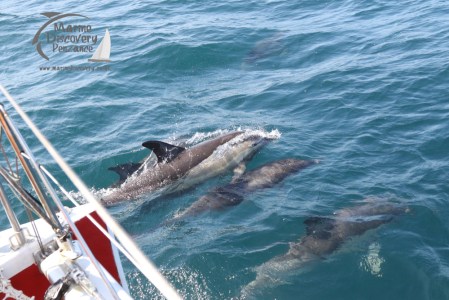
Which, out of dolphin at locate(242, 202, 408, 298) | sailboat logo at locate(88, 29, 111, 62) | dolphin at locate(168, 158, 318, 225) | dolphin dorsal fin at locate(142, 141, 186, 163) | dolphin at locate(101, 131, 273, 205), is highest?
→ sailboat logo at locate(88, 29, 111, 62)

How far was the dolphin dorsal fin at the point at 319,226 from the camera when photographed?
29.2 feet

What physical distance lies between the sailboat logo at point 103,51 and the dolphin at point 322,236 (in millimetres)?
12575

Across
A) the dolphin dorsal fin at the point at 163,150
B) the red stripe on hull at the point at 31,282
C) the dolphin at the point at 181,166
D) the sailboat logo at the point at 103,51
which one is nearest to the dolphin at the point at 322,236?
the dolphin at the point at 181,166

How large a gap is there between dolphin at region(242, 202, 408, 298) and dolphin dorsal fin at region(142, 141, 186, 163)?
3.71 metres

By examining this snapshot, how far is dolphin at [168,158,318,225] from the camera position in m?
10.3

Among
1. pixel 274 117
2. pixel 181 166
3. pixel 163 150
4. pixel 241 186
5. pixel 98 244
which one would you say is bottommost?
pixel 241 186

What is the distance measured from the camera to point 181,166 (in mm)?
11578

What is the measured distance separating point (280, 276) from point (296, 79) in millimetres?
9005

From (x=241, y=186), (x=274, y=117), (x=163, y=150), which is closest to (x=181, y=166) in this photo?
(x=163, y=150)

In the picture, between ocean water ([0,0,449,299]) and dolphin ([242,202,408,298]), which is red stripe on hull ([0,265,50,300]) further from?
dolphin ([242,202,408,298])

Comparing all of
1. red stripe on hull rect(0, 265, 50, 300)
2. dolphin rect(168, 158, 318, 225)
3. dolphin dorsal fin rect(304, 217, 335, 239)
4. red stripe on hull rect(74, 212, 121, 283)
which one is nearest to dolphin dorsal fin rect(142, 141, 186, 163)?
dolphin rect(168, 158, 318, 225)

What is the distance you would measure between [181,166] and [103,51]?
10448mm

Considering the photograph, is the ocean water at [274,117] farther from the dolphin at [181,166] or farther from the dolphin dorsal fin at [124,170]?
the dolphin dorsal fin at [124,170]

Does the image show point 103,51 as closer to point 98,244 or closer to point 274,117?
point 274,117
